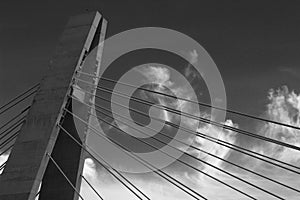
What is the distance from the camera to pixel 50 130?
13.8 metres

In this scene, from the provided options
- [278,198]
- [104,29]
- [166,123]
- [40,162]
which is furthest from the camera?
[104,29]

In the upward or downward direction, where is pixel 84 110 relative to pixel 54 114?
upward

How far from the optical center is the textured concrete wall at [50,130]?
1320 centimetres

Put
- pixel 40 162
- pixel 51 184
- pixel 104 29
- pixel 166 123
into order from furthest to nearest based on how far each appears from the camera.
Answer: pixel 104 29, pixel 51 184, pixel 166 123, pixel 40 162

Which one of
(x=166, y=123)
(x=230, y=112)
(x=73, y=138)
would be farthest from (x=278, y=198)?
(x=73, y=138)

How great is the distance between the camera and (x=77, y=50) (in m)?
15.5

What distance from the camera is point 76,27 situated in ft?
53.5

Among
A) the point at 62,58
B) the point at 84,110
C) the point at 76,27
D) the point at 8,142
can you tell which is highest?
the point at 76,27

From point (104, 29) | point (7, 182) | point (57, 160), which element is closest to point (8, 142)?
point (57, 160)

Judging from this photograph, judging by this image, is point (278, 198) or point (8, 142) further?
point (8, 142)

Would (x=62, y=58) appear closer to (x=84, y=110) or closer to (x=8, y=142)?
(x=84, y=110)

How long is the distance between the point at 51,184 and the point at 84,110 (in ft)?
9.75

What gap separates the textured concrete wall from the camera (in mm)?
13195

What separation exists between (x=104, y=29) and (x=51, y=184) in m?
6.35
